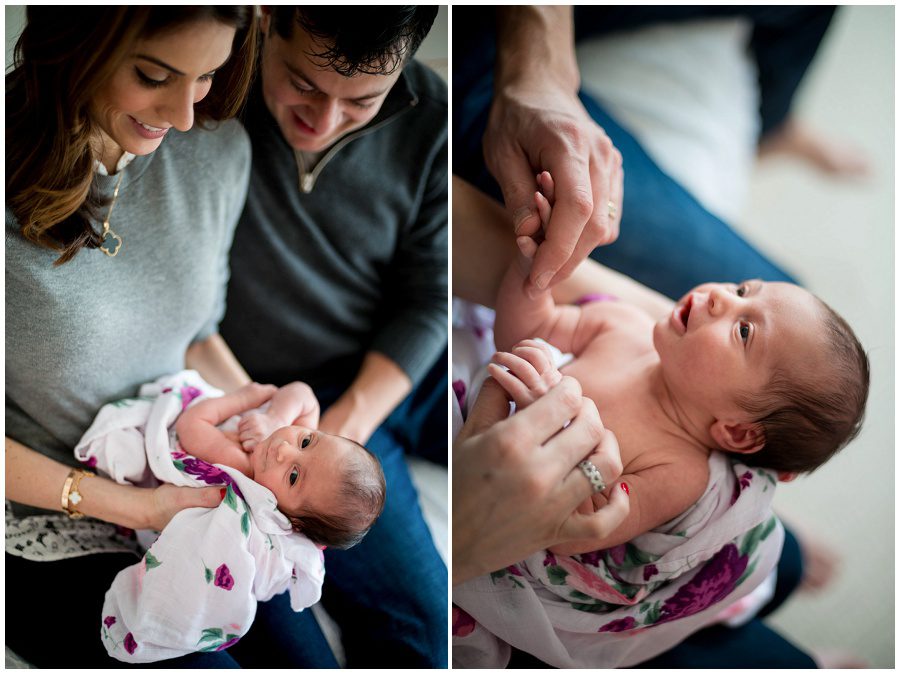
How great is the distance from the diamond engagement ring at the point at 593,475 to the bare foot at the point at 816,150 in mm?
1086

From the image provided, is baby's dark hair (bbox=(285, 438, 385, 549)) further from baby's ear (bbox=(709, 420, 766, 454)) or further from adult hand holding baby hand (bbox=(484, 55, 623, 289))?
baby's ear (bbox=(709, 420, 766, 454))

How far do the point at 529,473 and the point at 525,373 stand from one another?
12 centimetres

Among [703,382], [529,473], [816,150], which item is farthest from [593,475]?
[816,150]

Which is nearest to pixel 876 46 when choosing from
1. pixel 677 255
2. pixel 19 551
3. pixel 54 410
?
pixel 677 255

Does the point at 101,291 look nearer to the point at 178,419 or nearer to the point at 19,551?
the point at 178,419

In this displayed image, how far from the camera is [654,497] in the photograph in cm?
81

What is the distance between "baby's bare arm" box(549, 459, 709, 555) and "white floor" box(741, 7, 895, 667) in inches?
8.3

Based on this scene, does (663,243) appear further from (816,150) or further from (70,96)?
(70,96)

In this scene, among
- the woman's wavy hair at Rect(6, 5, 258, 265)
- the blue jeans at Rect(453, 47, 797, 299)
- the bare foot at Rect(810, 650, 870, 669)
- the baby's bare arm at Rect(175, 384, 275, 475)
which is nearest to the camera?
the woman's wavy hair at Rect(6, 5, 258, 265)

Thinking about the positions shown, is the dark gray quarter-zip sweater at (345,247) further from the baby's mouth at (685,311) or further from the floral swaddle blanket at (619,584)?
the baby's mouth at (685,311)

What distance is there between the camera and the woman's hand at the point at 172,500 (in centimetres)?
75

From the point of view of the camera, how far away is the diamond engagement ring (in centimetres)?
75

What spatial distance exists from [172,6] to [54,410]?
0.48 m

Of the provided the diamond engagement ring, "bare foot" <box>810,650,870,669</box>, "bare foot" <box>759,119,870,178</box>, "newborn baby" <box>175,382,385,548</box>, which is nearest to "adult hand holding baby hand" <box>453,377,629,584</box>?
the diamond engagement ring
